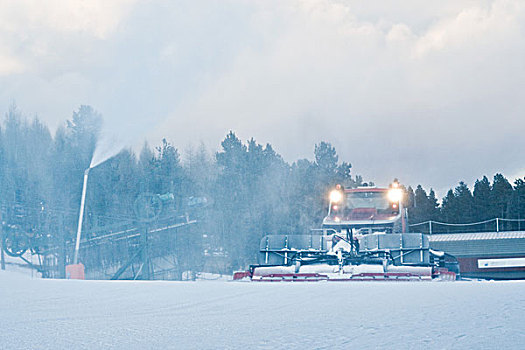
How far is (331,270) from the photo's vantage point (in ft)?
40.1

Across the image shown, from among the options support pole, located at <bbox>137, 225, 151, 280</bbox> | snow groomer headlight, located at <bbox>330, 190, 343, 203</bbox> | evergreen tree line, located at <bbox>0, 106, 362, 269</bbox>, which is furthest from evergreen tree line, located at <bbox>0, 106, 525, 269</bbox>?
snow groomer headlight, located at <bbox>330, 190, 343, 203</bbox>

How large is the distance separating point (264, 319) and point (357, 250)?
9.56 metres

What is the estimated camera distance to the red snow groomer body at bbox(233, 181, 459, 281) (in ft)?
39.0

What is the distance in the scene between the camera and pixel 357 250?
47.1ft

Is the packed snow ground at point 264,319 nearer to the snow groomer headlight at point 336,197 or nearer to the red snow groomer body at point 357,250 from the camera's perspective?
the red snow groomer body at point 357,250

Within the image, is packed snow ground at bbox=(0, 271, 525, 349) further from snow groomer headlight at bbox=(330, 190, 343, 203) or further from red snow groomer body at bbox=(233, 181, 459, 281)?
snow groomer headlight at bbox=(330, 190, 343, 203)

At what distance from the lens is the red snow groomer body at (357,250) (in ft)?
39.0

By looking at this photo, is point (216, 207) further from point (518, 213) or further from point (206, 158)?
point (518, 213)

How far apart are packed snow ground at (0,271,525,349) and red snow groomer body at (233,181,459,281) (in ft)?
14.1

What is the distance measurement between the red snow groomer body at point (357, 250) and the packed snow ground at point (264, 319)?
4292 millimetres

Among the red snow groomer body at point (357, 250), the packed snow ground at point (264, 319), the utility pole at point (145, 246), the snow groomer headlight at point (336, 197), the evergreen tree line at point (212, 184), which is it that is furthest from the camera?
the evergreen tree line at point (212, 184)

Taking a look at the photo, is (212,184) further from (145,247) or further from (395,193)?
(395,193)

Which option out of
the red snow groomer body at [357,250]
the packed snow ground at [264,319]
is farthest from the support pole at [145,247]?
the packed snow ground at [264,319]

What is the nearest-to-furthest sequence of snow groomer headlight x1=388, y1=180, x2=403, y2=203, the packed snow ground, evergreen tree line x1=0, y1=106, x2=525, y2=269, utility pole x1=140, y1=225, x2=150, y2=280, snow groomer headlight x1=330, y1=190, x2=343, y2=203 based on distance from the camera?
the packed snow ground < snow groomer headlight x1=388, y1=180, x2=403, y2=203 < snow groomer headlight x1=330, y1=190, x2=343, y2=203 < utility pole x1=140, y1=225, x2=150, y2=280 < evergreen tree line x1=0, y1=106, x2=525, y2=269
